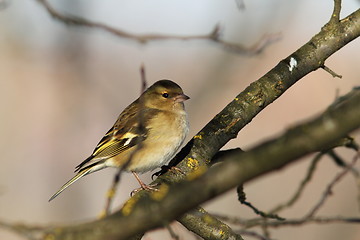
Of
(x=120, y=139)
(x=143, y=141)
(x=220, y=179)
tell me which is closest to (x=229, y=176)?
(x=220, y=179)

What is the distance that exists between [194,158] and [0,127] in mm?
12061

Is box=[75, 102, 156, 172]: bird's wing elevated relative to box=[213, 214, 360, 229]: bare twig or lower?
elevated

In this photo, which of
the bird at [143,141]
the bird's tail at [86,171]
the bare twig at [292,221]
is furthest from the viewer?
the bird at [143,141]

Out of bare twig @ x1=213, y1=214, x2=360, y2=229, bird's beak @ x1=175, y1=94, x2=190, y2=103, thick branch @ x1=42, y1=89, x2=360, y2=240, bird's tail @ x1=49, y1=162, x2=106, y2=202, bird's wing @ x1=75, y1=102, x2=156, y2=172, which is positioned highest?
bird's beak @ x1=175, y1=94, x2=190, y2=103

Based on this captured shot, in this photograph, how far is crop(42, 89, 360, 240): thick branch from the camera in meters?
1.68

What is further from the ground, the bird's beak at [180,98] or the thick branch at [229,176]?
the bird's beak at [180,98]

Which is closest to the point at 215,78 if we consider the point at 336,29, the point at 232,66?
the point at 232,66

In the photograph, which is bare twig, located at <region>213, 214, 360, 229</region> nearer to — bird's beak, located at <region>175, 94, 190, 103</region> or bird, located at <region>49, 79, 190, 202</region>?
bird, located at <region>49, 79, 190, 202</region>

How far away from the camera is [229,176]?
5.66 ft

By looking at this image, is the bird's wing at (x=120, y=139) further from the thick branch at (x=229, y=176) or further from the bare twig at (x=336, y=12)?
the thick branch at (x=229, y=176)

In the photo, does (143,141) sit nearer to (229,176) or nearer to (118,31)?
(118,31)

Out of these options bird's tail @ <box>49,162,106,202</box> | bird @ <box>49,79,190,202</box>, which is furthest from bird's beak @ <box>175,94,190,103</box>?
bird's tail @ <box>49,162,106,202</box>

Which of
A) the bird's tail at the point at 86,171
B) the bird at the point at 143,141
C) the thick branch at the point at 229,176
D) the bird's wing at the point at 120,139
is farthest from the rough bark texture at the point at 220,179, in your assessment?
the bird's wing at the point at 120,139

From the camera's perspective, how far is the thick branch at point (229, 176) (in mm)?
1684
